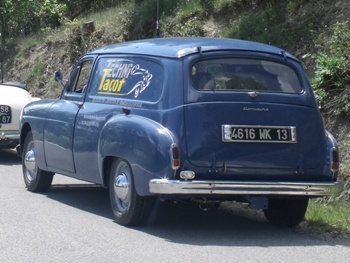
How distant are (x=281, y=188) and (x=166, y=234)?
50.2 inches

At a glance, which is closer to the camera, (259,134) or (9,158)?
(259,134)

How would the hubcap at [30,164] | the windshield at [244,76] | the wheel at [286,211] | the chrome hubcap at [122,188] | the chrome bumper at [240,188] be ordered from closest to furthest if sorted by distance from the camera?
the chrome bumper at [240,188] → the windshield at [244,76] → the chrome hubcap at [122,188] → the wheel at [286,211] → the hubcap at [30,164]

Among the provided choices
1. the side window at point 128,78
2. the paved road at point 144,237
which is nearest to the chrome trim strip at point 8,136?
the paved road at point 144,237

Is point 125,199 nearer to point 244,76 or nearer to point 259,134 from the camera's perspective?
point 259,134

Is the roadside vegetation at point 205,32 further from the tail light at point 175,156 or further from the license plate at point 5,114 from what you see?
the license plate at point 5,114

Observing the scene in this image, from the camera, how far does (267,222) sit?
32.0ft

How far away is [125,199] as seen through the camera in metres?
8.91

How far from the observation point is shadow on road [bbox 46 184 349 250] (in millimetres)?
8477

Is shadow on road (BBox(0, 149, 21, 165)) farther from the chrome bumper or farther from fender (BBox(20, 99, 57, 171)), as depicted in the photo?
the chrome bumper

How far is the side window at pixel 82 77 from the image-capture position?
34.4 feet

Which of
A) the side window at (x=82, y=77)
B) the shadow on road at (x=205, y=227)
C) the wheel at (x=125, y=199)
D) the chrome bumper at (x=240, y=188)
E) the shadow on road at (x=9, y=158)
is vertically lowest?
the shadow on road at (x=9, y=158)

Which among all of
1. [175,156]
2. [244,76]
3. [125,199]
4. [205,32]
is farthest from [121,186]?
[205,32]

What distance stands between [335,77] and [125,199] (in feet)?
14.8

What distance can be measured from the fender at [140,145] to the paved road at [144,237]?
0.62 m
